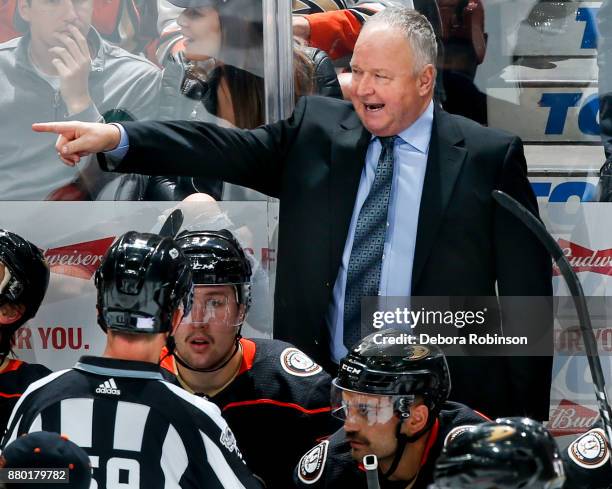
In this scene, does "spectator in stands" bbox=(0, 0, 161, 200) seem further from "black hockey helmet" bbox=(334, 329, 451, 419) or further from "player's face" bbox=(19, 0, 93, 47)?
"black hockey helmet" bbox=(334, 329, 451, 419)

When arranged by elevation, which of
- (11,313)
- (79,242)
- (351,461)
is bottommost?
(351,461)

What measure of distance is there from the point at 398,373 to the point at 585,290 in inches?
39.4

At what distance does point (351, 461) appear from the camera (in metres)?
3.11

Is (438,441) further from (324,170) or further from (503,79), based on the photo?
(503,79)

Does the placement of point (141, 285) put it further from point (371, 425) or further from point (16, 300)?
point (16, 300)

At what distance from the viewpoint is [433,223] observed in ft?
11.5

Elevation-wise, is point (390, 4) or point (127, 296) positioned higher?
point (390, 4)

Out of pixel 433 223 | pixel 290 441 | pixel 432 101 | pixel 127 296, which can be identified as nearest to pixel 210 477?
pixel 127 296

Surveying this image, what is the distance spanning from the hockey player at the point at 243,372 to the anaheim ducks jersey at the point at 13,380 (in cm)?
41

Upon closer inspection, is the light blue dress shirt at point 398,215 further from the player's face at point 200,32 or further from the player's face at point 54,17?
the player's face at point 54,17

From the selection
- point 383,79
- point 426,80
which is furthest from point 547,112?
point 383,79

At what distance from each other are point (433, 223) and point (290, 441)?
707 millimetres

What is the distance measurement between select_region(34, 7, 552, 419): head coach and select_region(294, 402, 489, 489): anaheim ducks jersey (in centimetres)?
39

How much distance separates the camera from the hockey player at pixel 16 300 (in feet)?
11.8
